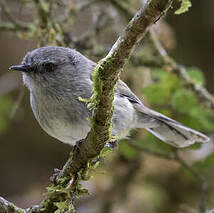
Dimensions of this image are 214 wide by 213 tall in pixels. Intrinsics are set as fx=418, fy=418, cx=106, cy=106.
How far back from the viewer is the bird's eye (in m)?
4.01

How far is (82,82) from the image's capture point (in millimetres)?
3945

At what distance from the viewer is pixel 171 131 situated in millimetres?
5062

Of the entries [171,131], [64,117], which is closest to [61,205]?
[64,117]

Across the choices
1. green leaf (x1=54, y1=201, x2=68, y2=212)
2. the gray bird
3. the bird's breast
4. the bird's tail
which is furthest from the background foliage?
green leaf (x1=54, y1=201, x2=68, y2=212)

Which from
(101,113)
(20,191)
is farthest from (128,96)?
(20,191)

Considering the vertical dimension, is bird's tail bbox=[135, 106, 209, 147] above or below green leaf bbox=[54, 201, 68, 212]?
below

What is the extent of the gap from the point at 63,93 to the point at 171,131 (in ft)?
5.69

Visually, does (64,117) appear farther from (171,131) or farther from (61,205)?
(171,131)

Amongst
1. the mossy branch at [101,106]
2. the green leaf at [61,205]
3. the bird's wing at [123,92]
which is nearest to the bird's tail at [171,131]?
the bird's wing at [123,92]

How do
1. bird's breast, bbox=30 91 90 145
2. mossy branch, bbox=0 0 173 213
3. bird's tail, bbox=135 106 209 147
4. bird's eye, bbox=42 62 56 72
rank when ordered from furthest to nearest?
1. bird's tail, bbox=135 106 209 147
2. bird's eye, bbox=42 62 56 72
3. bird's breast, bbox=30 91 90 145
4. mossy branch, bbox=0 0 173 213

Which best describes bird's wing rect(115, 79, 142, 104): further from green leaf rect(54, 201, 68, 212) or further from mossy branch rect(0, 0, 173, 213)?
green leaf rect(54, 201, 68, 212)

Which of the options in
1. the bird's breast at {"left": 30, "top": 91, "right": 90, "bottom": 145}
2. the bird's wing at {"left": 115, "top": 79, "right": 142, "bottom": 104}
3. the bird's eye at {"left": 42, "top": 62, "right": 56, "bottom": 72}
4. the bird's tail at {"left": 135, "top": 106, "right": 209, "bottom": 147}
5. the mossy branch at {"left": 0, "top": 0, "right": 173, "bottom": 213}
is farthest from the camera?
the bird's tail at {"left": 135, "top": 106, "right": 209, "bottom": 147}

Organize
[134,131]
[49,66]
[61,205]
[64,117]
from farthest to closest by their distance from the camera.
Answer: [134,131] → [49,66] → [64,117] → [61,205]

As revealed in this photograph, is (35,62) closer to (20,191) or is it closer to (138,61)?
(138,61)
